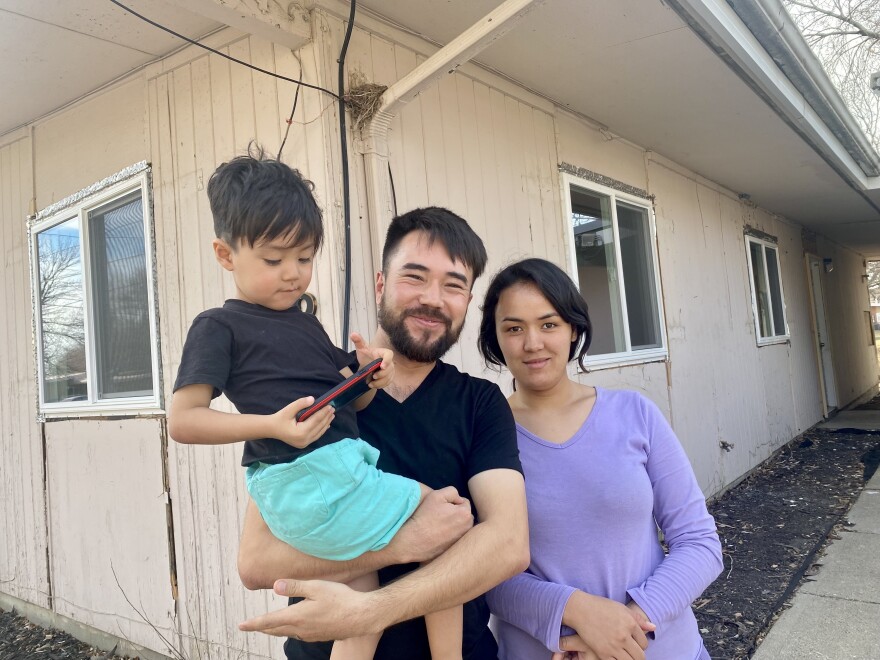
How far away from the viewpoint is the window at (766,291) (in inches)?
291

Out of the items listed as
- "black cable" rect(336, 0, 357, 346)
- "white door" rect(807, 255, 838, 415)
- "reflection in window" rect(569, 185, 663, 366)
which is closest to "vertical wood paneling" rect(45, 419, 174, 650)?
"black cable" rect(336, 0, 357, 346)

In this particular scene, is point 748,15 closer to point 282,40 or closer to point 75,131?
point 282,40

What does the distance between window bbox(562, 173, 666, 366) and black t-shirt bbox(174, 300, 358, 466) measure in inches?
114

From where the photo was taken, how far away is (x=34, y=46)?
110 inches

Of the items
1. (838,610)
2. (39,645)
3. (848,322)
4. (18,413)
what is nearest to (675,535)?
(838,610)

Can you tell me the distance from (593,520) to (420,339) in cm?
57

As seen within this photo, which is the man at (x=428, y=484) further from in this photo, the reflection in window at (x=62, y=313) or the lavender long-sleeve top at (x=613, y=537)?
the reflection in window at (x=62, y=313)

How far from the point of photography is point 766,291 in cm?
785

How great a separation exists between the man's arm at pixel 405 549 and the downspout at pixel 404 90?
1314 mm

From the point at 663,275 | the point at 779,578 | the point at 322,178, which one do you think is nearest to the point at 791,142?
the point at 663,275

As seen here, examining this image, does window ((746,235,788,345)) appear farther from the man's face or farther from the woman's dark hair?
the man's face

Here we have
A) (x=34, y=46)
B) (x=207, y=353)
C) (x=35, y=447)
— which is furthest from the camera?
(x=35, y=447)

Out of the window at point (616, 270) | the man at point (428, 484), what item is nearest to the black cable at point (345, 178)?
the man at point (428, 484)

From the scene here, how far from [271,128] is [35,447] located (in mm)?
2841
